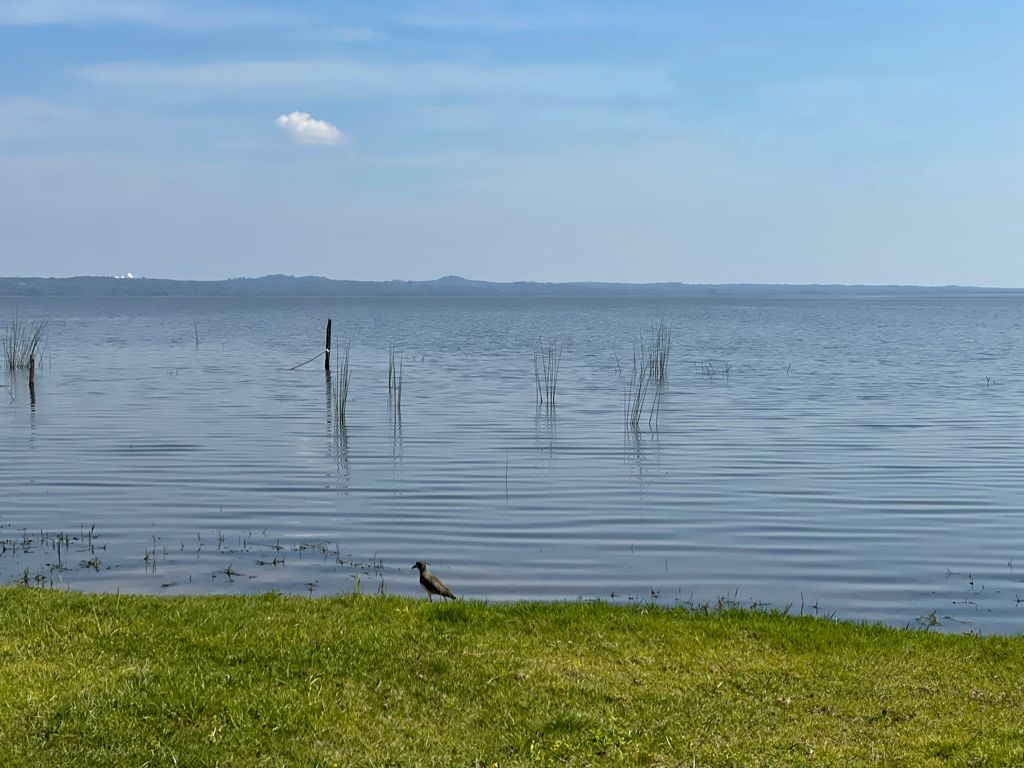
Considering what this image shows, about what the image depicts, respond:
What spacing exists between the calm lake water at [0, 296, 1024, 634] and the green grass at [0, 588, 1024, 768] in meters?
3.35

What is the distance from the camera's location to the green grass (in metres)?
7.80

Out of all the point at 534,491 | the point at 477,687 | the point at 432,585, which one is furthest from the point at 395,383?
the point at 477,687

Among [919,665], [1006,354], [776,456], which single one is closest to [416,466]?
[776,456]

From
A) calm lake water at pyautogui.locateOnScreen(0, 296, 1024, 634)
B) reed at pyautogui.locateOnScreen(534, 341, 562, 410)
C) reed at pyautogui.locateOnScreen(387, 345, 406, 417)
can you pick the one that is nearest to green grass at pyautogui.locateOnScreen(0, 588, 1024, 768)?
calm lake water at pyautogui.locateOnScreen(0, 296, 1024, 634)

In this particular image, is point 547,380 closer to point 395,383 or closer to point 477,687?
point 395,383

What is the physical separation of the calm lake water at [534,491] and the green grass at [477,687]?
11.0ft

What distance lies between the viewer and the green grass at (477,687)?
307 inches

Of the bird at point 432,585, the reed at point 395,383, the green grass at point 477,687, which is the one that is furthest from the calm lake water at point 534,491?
the green grass at point 477,687

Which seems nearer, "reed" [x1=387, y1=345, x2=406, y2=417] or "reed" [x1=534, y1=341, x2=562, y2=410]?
"reed" [x1=387, y1=345, x2=406, y2=417]

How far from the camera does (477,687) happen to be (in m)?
8.87

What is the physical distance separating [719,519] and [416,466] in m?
7.73

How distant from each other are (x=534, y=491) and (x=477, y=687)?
13556 mm

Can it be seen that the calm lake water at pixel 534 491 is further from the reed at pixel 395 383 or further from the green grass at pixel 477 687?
the green grass at pixel 477 687

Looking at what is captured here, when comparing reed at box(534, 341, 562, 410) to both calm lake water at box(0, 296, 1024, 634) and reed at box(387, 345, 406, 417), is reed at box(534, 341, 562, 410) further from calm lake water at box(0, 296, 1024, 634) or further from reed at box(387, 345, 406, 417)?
reed at box(387, 345, 406, 417)
